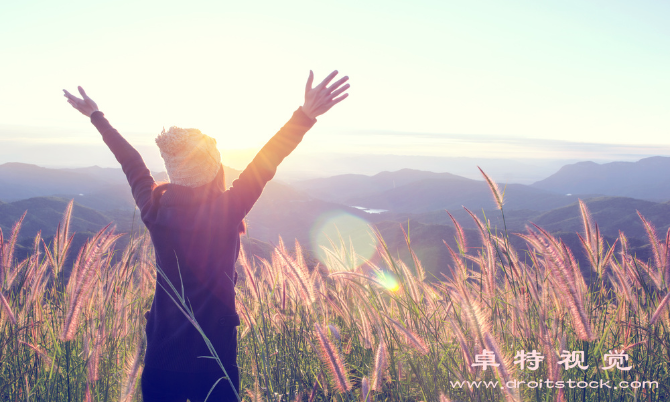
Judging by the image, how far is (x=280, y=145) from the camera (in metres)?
1.65

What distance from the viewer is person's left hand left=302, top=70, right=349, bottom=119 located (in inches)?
65.2

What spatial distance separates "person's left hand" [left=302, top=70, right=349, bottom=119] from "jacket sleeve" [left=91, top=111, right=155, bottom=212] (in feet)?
3.01

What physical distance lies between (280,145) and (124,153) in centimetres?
101

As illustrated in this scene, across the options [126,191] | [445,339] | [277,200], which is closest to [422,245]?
[445,339]

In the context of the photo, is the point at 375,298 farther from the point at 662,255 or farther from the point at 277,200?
the point at 277,200

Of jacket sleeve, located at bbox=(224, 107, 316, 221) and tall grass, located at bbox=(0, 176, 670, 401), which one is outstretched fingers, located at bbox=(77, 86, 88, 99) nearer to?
tall grass, located at bbox=(0, 176, 670, 401)

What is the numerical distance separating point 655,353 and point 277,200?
56752 millimetres

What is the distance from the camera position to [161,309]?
1.75 m

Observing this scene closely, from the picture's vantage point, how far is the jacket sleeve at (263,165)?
5.38ft

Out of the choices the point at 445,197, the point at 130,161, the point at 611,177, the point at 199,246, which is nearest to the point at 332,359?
the point at 199,246

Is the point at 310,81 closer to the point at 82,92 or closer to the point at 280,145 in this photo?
the point at 280,145

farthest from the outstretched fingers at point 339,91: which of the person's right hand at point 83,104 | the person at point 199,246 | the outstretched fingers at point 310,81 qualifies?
the person's right hand at point 83,104

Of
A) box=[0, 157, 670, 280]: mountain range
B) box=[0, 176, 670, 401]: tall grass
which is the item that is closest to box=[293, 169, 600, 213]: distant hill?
box=[0, 157, 670, 280]: mountain range

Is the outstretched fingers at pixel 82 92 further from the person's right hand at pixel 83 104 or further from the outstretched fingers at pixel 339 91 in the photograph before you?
the outstretched fingers at pixel 339 91
